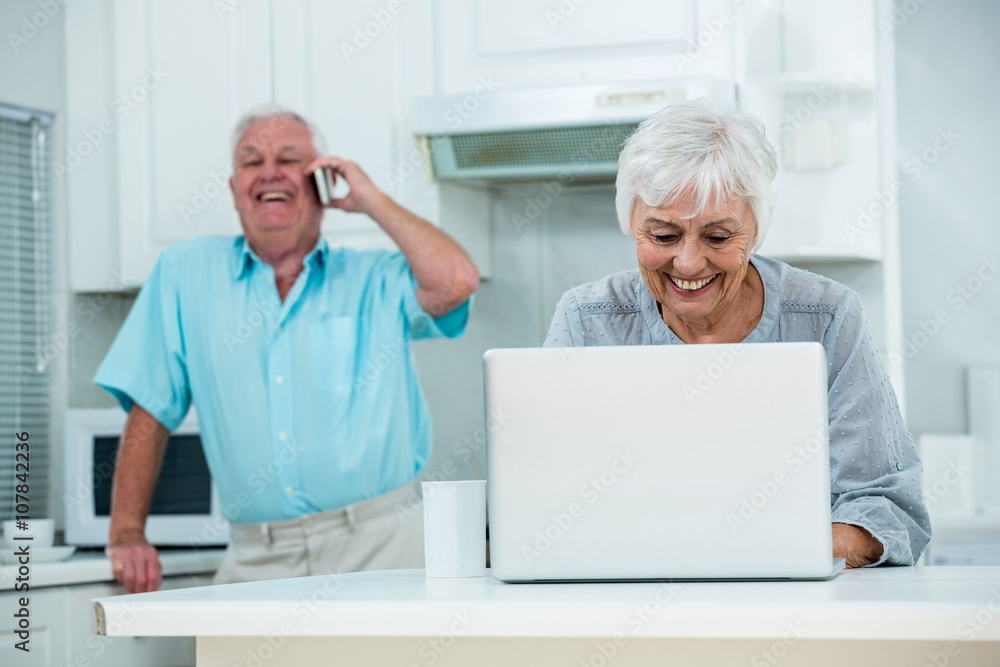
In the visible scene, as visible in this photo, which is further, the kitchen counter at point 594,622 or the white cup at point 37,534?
the white cup at point 37,534

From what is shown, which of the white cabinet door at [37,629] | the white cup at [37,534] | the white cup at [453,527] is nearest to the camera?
the white cup at [453,527]

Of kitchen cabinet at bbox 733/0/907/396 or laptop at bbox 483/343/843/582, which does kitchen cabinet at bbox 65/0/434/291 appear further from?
laptop at bbox 483/343/843/582

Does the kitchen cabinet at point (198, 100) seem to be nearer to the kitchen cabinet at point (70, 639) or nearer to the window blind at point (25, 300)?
the window blind at point (25, 300)

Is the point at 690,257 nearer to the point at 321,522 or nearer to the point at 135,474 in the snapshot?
the point at 321,522

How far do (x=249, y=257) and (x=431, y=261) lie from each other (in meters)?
0.40

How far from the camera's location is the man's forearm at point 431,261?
2.60m

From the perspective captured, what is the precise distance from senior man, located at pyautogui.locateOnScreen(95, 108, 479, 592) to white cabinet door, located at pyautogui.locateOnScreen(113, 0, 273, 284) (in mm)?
402

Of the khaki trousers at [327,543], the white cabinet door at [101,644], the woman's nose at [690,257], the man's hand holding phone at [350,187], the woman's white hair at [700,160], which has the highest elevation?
the man's hand holding phone at [350,187]

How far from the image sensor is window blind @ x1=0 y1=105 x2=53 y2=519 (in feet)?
10.3

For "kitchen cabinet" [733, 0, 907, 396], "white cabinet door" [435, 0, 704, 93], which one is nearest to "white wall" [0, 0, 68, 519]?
"white cabinet door" [435, 0, 704, 93]

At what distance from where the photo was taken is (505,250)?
329 cm

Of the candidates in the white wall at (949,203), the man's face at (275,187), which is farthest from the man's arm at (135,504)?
the white wall at (949,203)

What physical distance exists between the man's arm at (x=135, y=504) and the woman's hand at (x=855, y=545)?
1557 mm

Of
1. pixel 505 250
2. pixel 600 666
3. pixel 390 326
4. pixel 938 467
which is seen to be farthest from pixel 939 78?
pixel 600 666
